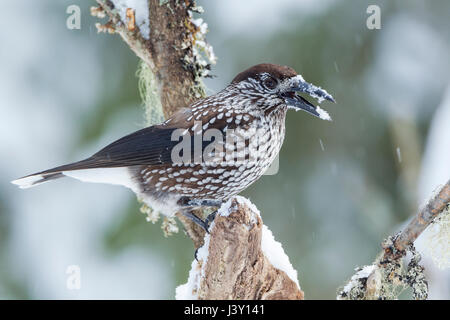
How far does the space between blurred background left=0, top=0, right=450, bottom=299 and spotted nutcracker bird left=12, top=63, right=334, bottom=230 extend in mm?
1606

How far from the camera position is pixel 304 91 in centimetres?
392

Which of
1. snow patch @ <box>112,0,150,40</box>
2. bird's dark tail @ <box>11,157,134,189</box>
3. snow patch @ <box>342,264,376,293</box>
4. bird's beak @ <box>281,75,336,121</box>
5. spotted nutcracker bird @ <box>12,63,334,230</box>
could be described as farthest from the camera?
snow patch @ <box>112,0,150,40</box>

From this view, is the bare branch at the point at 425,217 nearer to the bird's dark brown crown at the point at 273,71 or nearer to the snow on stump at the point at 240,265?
the snow on stump at the point at 240,265

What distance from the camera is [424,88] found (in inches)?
241

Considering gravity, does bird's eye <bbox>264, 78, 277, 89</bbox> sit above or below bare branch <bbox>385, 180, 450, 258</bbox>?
above

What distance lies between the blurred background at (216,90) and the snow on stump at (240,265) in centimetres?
240

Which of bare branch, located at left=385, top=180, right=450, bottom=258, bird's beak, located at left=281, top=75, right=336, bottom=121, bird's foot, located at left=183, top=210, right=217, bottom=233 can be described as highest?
bird's beak, located at left=281, top=75, right=336, bottom=121

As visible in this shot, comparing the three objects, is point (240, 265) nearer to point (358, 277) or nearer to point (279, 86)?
point (358, 277)

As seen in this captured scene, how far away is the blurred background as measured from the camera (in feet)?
18.8

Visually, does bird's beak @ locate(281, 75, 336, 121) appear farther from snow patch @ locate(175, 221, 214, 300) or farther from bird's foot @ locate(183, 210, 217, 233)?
snow patch @ locate(175, 221, 214, 300)

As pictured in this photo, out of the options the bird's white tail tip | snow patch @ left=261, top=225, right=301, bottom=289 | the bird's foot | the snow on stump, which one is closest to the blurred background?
the bird's foot

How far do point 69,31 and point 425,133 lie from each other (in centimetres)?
405

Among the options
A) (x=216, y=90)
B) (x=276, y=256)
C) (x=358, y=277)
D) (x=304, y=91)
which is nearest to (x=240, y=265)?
(x=276, y=256)
